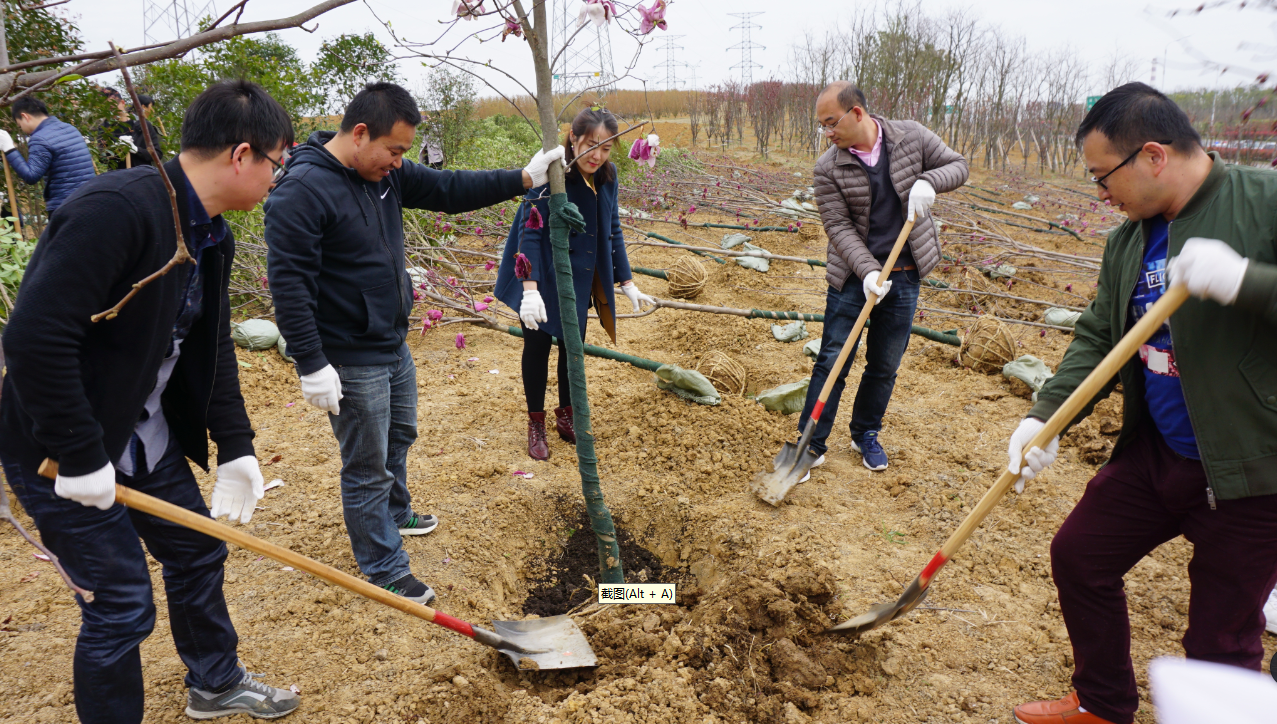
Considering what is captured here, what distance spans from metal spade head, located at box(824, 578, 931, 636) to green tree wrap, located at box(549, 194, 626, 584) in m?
0.81

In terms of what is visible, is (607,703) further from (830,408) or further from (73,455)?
(830,408)

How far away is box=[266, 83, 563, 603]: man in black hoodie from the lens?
192 cm

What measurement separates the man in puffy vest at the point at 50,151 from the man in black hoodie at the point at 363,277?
11.4 feet

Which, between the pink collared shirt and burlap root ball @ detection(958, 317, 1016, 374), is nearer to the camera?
the pink collared shirt

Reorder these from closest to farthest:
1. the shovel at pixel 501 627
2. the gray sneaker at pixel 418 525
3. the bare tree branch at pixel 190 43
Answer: the bare tree branch at pixel 190 43, the shovel at pixel 501 627, the gray sneaker at pixel 418 525

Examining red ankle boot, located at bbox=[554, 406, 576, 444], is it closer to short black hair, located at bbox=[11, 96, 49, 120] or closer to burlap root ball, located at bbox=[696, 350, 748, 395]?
burlap root ball, located at bbox=[696, 350, 748, 395]

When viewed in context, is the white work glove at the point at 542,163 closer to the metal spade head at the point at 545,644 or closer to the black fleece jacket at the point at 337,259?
the black fleece jacket at the point at 337,259

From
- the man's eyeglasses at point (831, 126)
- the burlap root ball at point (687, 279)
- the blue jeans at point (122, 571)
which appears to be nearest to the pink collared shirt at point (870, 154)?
the man's eyeglasses at point (831, 126)

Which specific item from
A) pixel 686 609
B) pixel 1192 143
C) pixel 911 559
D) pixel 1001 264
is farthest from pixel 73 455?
pixel 1001 264

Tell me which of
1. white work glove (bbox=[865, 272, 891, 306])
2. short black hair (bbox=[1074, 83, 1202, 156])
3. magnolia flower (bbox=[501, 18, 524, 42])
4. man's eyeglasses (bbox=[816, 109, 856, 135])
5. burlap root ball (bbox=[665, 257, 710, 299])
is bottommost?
burlap root ball (bbox=[665, 257, 710, 299])

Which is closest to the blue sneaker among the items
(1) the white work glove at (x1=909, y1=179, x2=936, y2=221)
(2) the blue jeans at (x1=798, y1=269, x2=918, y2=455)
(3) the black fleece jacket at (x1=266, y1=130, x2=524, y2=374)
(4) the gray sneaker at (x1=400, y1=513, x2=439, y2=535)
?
(2) the blue jeans at (x1=798, y1=269, x2=918, y2=455)

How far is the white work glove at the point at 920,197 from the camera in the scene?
2.86m

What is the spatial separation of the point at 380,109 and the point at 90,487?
1197mm

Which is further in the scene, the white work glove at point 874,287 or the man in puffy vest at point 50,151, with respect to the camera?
the man in puffy vest at point 50,151
